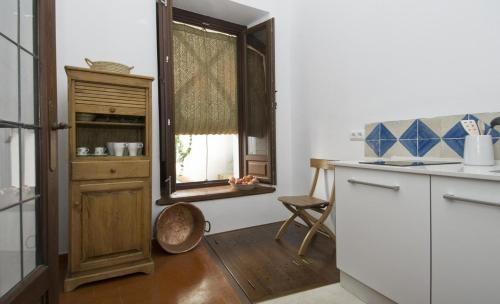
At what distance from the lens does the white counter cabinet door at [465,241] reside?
966mm

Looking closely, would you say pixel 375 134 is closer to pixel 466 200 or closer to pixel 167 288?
pixel 466 200

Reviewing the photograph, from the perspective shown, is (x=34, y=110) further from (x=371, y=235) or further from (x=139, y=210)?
(x=371, y=235)

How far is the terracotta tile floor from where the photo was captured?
1589mm

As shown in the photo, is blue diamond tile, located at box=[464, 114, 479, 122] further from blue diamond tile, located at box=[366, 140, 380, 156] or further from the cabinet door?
the cabinet door

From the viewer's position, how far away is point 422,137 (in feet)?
5.74

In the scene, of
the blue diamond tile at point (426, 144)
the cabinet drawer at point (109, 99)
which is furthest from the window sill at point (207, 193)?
the blue diamond tile at point (426, 144)

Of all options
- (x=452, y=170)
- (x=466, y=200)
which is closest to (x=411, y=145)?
(x=452, y=170)

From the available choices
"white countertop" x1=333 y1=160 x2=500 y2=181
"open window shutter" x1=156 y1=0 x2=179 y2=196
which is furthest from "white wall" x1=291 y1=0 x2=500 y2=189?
"open window shutter" x1=156 y1=0 x2=179 y2=196

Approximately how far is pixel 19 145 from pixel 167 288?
121 centimetres

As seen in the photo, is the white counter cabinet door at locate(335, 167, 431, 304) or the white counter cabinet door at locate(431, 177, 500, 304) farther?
the white counter cabinet door at locate(335, 167, 431, 304)

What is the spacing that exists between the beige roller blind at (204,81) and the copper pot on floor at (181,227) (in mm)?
881

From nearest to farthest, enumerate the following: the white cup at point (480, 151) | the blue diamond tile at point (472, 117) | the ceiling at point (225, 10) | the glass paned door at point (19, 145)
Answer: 1. the glass paned door at point (19, 145)
2. the white cup at point (480, 151)
3. the blue diamond tile at point (472, 117)
4. the ceiling at point (225, 10)

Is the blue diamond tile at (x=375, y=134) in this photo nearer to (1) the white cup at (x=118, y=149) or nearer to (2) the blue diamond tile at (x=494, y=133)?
(2) the blue diamond tile at (x=494, y=133)

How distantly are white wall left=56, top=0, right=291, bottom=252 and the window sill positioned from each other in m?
0.06
